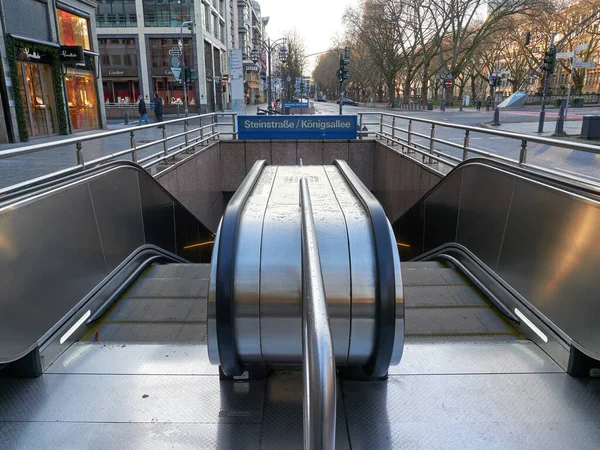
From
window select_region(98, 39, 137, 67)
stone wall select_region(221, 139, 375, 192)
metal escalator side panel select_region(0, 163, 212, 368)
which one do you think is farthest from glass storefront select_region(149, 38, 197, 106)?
metal escalator side panel select_region(0, 163, 212, 368)

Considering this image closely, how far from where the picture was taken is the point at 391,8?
48.9 metres

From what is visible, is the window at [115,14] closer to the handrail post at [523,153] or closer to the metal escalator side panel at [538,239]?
the metal escalator side panel at [538,239]

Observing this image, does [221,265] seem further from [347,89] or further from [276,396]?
[347,89]

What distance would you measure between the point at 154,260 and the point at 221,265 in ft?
12.1

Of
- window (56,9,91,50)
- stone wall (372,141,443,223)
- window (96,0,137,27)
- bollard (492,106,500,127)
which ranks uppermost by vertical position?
window (96,0,137,27)

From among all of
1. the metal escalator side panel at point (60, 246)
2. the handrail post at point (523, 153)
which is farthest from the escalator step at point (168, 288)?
the handrail post at point (523, 153)

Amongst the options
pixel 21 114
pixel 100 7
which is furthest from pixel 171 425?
pixel 100 7

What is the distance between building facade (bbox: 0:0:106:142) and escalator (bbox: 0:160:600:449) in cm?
1363

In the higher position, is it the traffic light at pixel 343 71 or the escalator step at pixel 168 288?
the traffic light at pixel 343 71

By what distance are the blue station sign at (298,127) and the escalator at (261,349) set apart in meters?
10.7

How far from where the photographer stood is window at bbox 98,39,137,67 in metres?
40.2

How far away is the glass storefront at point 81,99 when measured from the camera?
66.8ft

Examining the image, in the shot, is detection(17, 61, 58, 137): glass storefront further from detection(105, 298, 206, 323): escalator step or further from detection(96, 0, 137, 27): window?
detection(96, 0, 137, 27): window

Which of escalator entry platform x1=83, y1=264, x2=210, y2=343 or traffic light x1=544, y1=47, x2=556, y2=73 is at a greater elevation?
traffic light x1=544, y1=47, x2=556, y2=73
